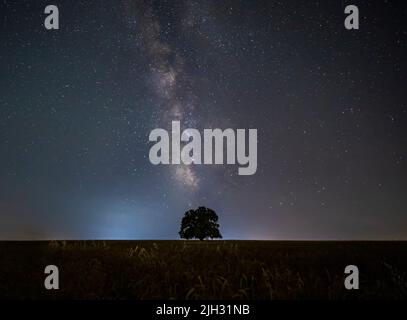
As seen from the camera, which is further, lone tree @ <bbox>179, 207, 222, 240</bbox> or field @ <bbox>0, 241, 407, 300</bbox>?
lone tree @ <bbox>179, 207, 222, 240</bbox>

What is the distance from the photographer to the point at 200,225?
32.3 m

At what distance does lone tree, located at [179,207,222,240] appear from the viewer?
32062mm

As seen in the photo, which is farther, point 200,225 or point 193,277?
point 200,225

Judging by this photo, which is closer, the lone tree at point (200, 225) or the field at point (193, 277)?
the field at point (193, 277)

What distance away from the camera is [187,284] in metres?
5.39

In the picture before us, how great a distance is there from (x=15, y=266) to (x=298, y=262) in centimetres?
463

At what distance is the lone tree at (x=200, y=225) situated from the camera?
105 ft

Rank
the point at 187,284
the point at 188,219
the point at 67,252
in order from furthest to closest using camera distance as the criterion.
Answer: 1. the point at 188,219
2. the point at 67,252
3. the point at 187,284

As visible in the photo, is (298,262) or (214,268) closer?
(214,268)
